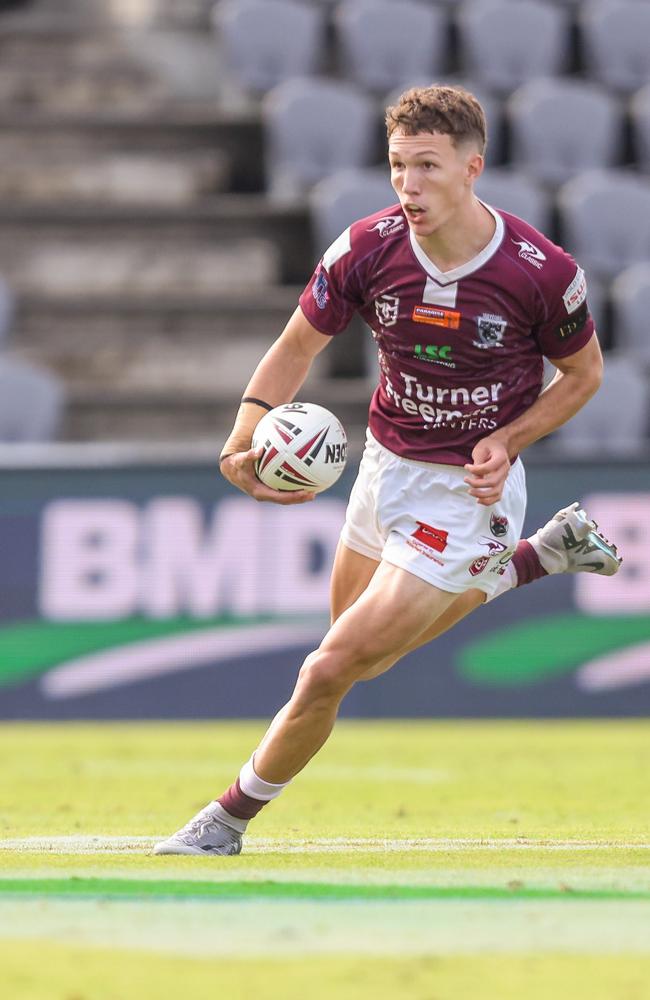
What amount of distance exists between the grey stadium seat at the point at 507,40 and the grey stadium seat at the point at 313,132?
1404 millimetres

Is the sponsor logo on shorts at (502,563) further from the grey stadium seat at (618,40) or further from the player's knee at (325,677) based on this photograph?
the grey stadium seat at (618,40)

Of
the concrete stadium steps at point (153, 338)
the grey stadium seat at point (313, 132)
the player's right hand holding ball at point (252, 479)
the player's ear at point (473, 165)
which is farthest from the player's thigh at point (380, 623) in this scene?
the grey stadium seat at point (313, 132)

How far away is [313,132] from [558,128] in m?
2.28

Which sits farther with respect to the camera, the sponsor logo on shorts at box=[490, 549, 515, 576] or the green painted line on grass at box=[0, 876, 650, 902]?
the sponsor logo on shorts at box=[490, 549, 515, 576]

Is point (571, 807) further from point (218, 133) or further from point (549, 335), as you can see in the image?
point (218, 133)

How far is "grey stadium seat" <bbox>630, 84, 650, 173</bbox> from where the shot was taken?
1655 centimetres

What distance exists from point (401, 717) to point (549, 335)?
5.97 meters

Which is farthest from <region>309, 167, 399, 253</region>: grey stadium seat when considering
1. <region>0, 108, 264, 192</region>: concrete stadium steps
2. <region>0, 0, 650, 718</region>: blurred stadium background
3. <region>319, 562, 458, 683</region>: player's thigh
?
<region>319, 562, 458, 683</region>: player's thigh

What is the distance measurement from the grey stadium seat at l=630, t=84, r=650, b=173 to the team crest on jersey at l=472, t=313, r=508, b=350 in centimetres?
1151

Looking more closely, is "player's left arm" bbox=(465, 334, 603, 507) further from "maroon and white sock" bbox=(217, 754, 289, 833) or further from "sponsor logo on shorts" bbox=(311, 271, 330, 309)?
"maroon and white sock" bbox=(217, 754, 289, 833)

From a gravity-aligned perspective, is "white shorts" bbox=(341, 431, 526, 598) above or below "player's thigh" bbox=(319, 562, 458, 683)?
above

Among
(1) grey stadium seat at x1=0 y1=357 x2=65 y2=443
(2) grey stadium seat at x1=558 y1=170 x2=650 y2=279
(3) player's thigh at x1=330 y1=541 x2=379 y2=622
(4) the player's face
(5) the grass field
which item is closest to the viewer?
(5) the grass field

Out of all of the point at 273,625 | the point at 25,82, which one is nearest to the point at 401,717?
the point at 273,625

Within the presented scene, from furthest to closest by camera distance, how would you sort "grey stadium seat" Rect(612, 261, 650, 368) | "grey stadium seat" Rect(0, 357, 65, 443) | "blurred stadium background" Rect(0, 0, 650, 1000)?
1. "grey stadium seat" Rect(612, 261, 650, 368)
2. "grey stadium seat" Rect(0, 357, 65, 443)
3. "blurred stadium background" Rect(0, 0, 650, 1000)
